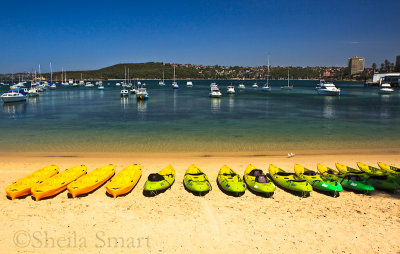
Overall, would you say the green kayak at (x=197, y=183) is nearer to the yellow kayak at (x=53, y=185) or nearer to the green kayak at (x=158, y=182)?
the green kayak at (x=158, y=182)

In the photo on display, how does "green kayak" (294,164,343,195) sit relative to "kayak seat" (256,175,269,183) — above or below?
below

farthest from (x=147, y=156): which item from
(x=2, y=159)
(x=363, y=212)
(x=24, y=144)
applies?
(x=363, y=212)

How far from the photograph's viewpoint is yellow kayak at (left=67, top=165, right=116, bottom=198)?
411 inches

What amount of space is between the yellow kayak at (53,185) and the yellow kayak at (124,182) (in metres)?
1.92

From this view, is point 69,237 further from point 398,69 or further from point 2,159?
point 398,69

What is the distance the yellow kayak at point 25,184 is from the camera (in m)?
10.3

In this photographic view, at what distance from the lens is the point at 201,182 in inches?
436

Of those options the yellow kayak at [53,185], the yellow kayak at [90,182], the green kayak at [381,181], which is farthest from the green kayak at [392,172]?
the yellow kayak at [53,185]

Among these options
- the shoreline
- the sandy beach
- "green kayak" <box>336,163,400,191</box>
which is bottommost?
the sandy beach

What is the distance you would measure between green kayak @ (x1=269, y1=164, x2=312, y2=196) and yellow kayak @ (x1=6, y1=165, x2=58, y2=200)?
403 inches

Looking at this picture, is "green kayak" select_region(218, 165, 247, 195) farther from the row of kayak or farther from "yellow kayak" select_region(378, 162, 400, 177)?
"yellow kayak" select_region(378, 162, 400, 177)

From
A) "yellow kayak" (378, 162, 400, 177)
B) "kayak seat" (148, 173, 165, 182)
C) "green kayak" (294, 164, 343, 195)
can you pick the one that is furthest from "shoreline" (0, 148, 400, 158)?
"kayak seat" (148, 173, 165, 182)

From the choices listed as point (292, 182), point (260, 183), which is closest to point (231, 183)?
point (260, 183)

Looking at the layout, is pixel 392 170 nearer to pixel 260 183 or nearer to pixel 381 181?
pixel 381 181
